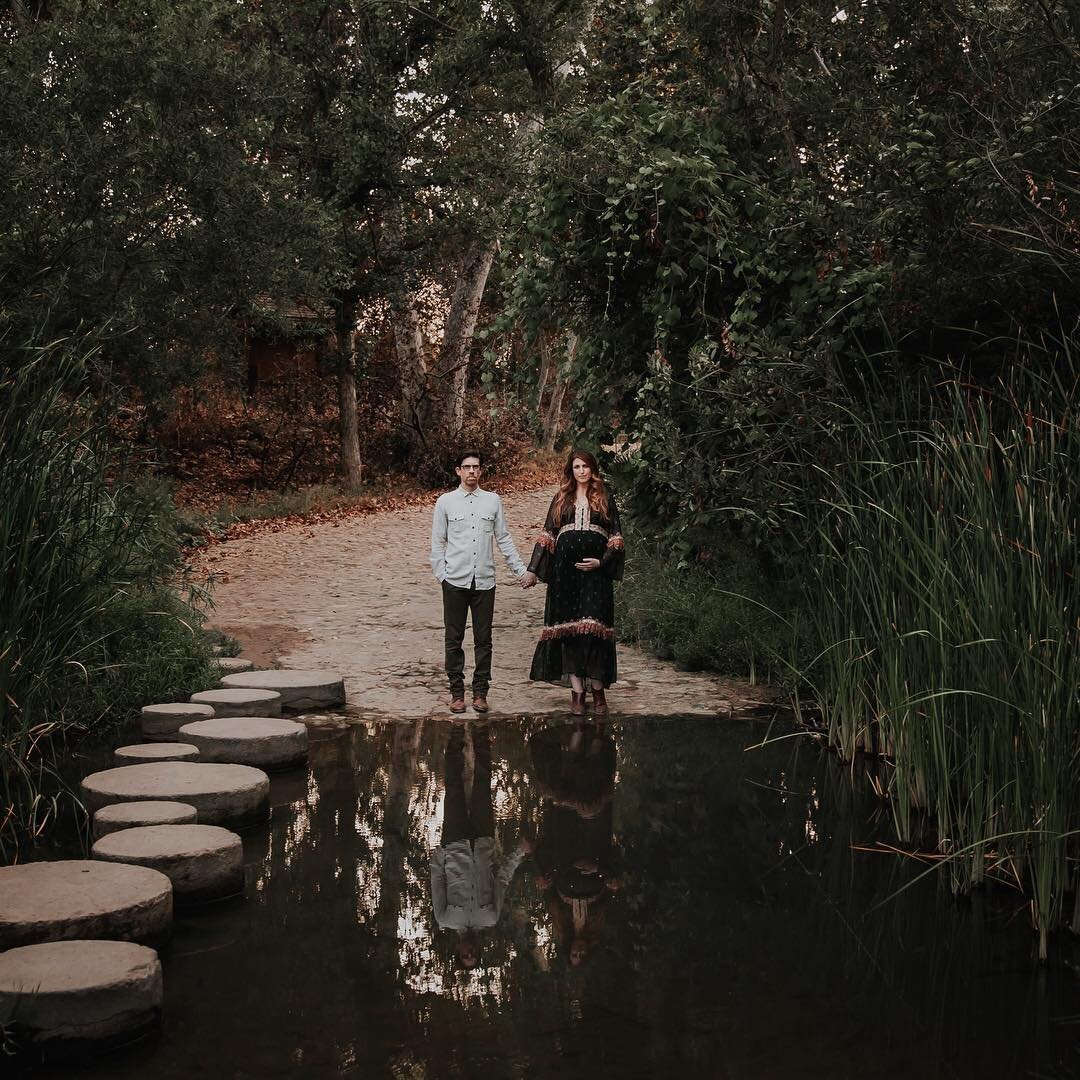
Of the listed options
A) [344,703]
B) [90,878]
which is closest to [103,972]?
[90,878]

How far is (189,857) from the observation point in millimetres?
4930

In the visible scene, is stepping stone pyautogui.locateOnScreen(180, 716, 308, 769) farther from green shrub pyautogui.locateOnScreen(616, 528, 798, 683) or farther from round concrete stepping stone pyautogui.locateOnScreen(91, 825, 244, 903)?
green shrub pyautogui.locateOnScreen(616, 528, 798, 683)

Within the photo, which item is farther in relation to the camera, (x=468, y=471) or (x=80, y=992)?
(x=468, y=471)

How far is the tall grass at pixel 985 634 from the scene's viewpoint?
14.5ft

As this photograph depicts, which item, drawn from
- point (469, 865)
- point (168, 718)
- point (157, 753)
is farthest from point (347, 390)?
point (469, 865)

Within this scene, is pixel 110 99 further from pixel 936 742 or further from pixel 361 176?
pixel 936 742

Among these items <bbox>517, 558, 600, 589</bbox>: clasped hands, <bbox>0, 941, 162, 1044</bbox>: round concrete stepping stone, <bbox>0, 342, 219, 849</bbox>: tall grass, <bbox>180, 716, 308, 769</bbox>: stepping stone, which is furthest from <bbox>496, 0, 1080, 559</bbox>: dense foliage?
<bbox>0, 941, 162, 1044</bbox>: round concrete stepping stone

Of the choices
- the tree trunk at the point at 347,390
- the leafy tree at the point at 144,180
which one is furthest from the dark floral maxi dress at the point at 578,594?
the tree trunk at the point at 347,390

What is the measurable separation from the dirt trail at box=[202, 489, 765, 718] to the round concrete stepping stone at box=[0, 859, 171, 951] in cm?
358

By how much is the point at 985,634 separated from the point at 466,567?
13.9 ft

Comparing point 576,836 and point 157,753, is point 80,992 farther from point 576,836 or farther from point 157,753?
point 157,753

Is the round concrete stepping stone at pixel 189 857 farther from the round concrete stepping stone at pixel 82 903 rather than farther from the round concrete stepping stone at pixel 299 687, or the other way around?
the round concrete stepping stone at pixel 299 687

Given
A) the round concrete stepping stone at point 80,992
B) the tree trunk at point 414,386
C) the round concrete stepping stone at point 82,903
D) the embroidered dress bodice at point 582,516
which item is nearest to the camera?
the round concrete stepping stone at point 80,992

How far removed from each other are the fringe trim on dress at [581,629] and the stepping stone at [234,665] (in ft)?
7.35
